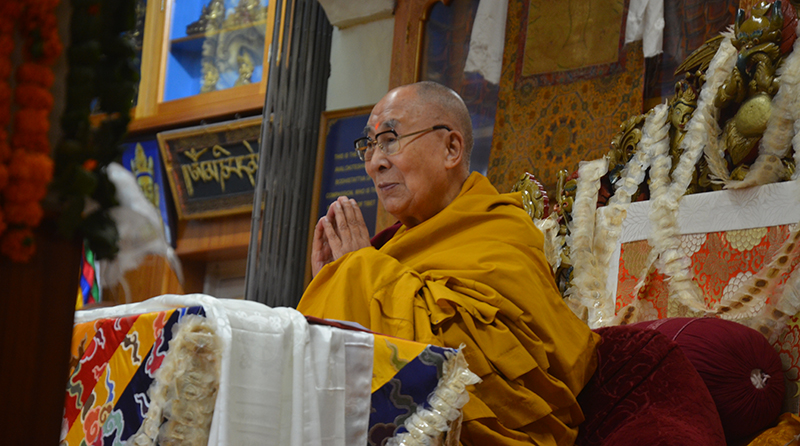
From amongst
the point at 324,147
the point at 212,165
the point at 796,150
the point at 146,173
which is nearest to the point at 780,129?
the point at 796,150

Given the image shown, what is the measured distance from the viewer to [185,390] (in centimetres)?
117

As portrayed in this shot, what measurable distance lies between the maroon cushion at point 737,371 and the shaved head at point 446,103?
0.86 m

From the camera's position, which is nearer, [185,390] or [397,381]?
[185,390]

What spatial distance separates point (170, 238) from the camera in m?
6.70

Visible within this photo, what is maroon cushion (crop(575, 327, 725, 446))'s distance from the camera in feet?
5.96

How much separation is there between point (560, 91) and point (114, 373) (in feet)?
11.2

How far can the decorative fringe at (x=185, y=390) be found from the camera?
116cm

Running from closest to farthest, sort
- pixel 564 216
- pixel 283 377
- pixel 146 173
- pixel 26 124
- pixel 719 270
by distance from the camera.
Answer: pixel 26 124, pixel 283 377, pixel 719 270, pixel 564 216, pixel 146 173

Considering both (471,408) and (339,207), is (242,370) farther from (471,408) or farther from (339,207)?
(339,207)

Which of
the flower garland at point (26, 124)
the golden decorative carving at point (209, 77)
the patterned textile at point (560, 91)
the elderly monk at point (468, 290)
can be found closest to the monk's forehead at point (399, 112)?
the elderly monk at point (468, 290)

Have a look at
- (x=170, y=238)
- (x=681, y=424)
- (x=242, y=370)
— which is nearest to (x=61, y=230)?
(x=242, y=370)

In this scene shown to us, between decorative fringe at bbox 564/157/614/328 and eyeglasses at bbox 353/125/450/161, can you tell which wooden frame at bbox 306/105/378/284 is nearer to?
decorative fringe at bbox 564/157/614/328

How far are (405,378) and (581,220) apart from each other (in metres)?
1.57

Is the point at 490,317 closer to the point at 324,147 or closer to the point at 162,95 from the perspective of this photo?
the point at 324,147
